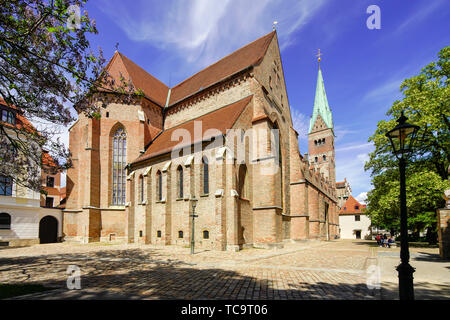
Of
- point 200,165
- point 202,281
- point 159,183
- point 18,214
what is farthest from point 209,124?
point 18,214

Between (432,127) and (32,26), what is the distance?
20.5m

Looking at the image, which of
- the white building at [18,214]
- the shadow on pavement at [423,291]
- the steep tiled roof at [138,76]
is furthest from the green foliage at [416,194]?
the white building at [18,214]

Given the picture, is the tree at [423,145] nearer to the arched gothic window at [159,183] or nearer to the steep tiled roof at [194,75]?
the steep tiled roof at [194,75]

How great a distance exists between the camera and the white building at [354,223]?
165 feet

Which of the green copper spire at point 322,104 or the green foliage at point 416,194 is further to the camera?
the green copper spire at point 322,104

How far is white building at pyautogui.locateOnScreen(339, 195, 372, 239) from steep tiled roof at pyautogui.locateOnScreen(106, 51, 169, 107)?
1744 inches

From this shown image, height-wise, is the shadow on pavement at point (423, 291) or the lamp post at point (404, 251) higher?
the lamp post at point (404, 251)

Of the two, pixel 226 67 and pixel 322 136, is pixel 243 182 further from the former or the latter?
pixel 322 136

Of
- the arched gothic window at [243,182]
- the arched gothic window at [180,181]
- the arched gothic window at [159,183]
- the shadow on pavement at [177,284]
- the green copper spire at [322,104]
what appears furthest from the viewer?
the green copper spire at [322,104]

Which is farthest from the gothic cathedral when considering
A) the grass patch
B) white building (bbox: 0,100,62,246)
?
the grass patch

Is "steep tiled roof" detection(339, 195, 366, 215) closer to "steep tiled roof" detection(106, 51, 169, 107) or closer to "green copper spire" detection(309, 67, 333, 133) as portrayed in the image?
"green copper spire" detection(309, 67, 333, 133)

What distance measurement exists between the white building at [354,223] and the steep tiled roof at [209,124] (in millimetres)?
41924
